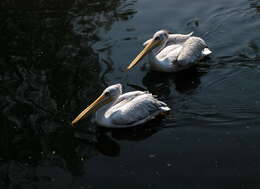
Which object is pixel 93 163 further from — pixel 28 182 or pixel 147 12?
pixel 147 12

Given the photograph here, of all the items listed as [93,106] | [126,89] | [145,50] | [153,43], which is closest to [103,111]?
[93,106]

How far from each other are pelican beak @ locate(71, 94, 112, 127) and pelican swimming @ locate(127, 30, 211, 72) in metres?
1.08

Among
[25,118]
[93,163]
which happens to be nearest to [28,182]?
[93,163]

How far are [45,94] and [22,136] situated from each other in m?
1.04

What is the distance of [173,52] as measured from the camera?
8062mm

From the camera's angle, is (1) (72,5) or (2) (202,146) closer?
(2) (202,146)

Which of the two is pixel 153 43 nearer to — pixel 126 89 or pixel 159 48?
pixel 159 48

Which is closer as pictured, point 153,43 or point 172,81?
point 172,81

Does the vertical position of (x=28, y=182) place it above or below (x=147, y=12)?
below

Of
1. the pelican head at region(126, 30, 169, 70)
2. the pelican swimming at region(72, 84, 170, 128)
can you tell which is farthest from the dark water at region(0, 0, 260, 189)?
the pelican head at region(126, 30, 169, 70)

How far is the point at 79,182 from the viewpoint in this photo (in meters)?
5.84

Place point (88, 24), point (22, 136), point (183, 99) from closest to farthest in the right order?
1. point (22, 136)
2. point (183, 99)
3. point (88, 24)

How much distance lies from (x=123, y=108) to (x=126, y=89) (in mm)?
891

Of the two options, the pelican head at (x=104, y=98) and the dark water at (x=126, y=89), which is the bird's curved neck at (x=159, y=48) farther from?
the pelican head at (x=104, y=98)
